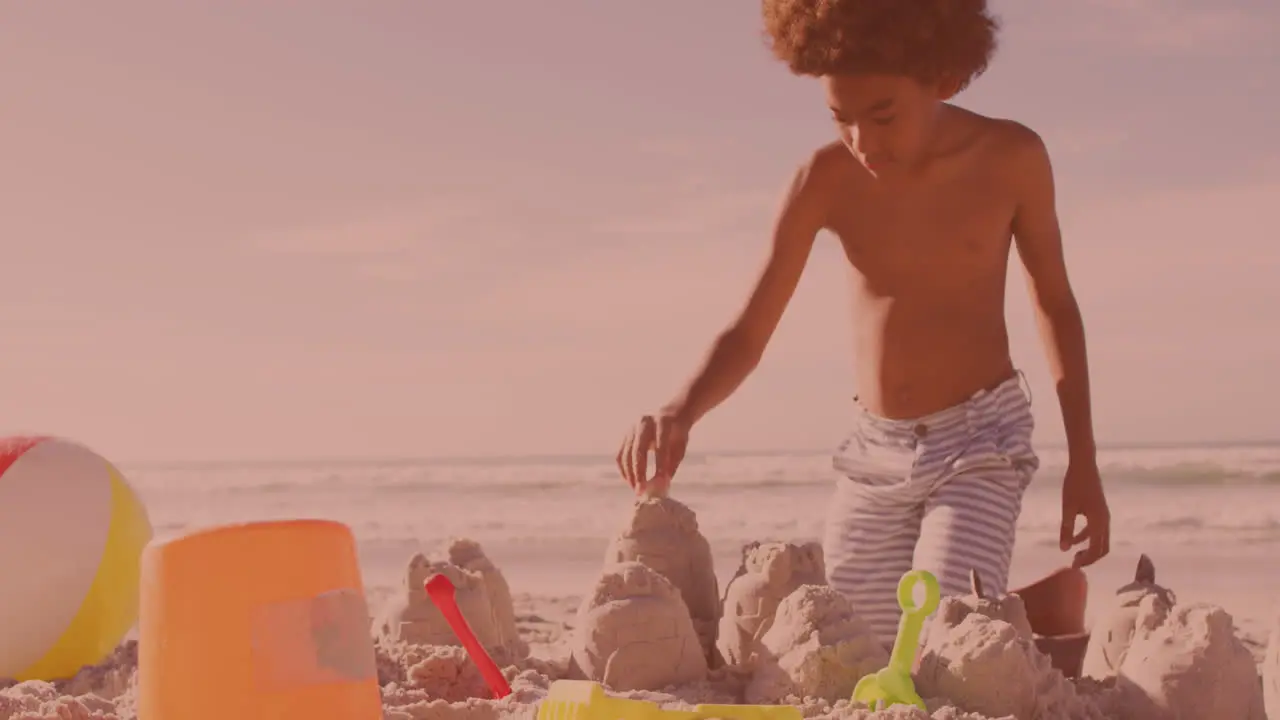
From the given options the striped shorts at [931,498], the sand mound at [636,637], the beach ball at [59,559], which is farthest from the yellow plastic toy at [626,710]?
the beach ball at [59,559]

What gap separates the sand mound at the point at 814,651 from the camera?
2471 millimetres

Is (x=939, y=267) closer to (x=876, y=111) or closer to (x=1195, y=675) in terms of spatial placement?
(x=876, y=111)

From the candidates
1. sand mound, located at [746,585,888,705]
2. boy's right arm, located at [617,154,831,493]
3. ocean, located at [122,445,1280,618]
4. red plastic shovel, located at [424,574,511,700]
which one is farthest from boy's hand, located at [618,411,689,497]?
ocean, located at [122,445,1280,618]

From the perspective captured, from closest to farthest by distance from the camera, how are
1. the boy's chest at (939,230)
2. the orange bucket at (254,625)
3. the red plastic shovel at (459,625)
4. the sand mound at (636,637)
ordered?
the orange bucket at (254,625)
the red plastic shovel at (459,625)
the sand mound at (636,637)
the boy's chest at (939,230)

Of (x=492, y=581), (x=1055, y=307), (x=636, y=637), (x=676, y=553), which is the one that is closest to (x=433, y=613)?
(x=492, y=581)

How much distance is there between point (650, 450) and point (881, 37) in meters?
1.03

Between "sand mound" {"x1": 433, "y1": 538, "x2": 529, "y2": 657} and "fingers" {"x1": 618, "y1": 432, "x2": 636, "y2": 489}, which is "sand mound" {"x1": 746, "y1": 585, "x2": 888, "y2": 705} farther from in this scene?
"sand mound" {"x1": 433, "y1": 538, "x2": 529, "y2": 657}

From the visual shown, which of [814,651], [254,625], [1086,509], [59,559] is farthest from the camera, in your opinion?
[59,559]

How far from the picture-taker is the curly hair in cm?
297

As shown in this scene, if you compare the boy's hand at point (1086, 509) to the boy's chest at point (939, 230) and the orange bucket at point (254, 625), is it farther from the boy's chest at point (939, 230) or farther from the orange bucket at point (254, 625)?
the orange bucket at point (254, 625)

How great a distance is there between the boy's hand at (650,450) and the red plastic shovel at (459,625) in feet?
1.61

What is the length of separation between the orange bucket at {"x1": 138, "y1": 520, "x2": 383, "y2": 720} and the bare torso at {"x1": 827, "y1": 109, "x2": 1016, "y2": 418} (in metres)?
1.94

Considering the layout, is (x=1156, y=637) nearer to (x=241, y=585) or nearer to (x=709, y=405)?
(x=709, y=405)

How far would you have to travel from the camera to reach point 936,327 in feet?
11.1
